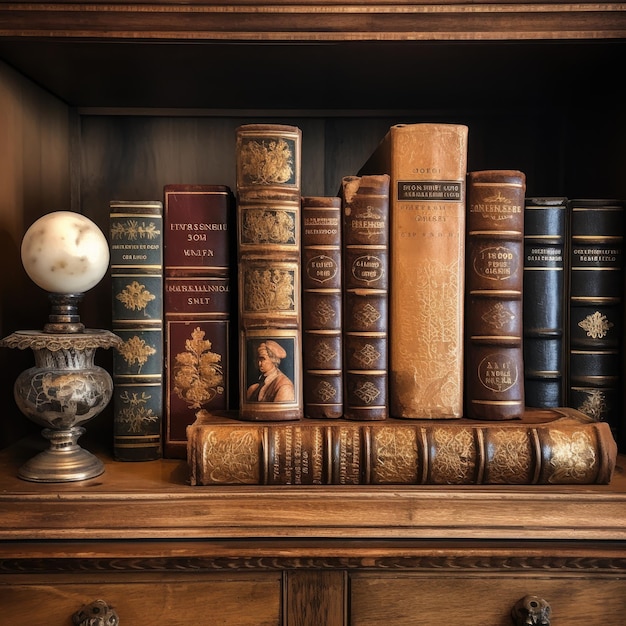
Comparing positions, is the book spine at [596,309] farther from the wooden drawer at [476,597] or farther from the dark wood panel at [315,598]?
the dark wood panel at [315,598]

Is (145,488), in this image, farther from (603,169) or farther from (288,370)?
(603,169)

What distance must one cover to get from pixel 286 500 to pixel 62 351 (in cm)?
29

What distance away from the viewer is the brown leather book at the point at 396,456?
2.39 ft

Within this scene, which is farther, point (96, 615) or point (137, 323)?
point (137, 323)

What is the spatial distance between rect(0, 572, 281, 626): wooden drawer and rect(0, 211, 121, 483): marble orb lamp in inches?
4.4

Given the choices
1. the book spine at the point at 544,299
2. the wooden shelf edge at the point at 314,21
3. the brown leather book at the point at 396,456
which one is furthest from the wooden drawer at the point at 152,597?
the wooden shelf edge at the point at 314,21

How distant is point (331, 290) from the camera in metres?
0.80

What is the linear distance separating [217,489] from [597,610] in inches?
16.4

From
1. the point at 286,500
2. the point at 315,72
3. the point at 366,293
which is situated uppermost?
the point at 315,72

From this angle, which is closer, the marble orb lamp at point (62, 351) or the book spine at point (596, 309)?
the marble orb lamp at point (62, 351)

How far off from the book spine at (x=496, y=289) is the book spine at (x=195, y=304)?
0.30 metres

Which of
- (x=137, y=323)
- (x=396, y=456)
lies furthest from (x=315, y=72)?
(x=396, y=456)

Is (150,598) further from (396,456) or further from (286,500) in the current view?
(396,456)

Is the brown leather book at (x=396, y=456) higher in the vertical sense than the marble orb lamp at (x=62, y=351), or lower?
lower
